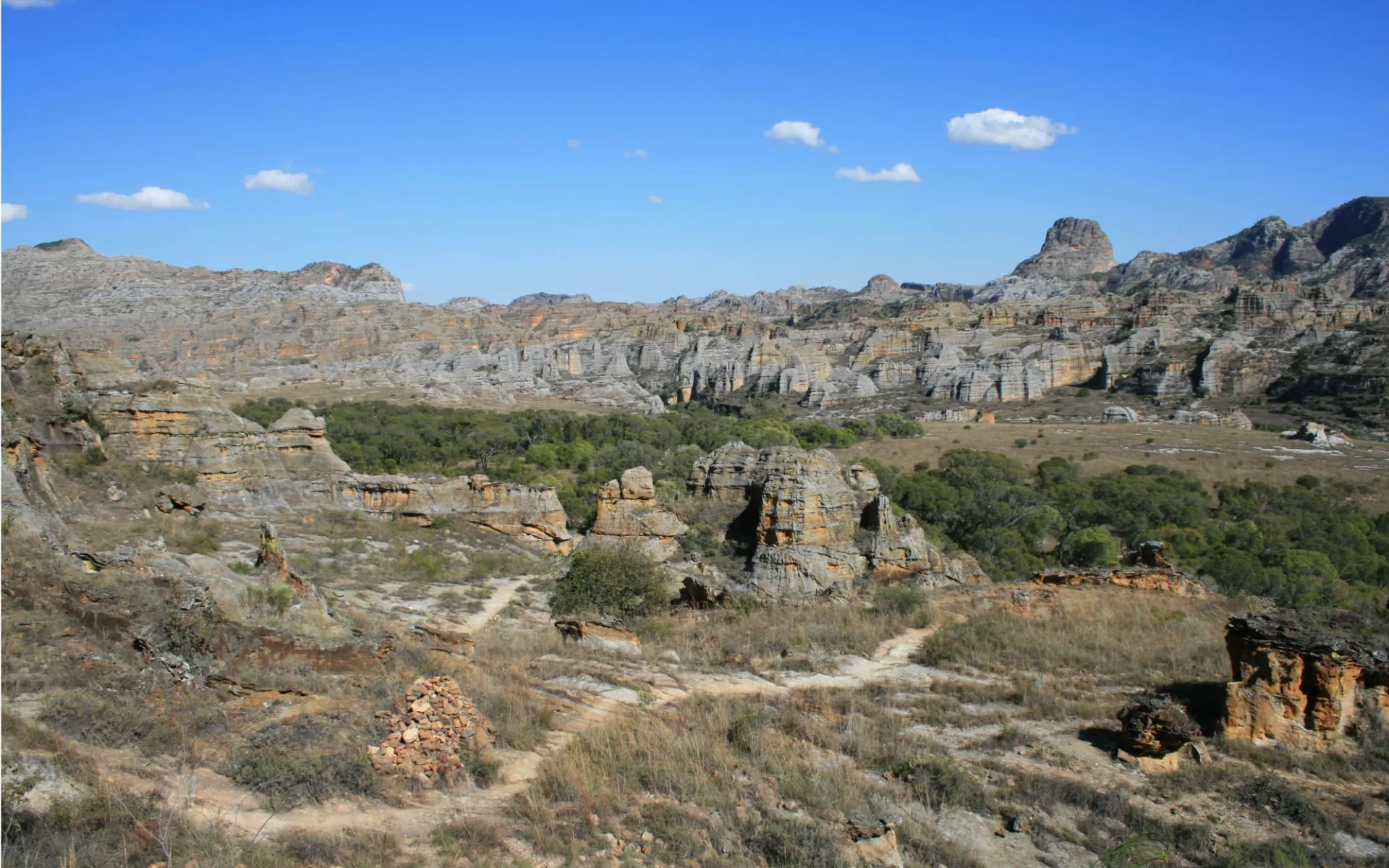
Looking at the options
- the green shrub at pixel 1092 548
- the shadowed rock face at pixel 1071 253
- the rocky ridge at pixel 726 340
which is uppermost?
the shadowed rock face at pixel 1071 253

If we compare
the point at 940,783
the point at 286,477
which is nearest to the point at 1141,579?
the point at 940,783

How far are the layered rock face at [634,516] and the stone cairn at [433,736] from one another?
14733 mm

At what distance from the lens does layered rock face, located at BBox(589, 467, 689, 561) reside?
21.4 meters

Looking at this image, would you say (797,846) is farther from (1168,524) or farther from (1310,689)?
(1168,524)

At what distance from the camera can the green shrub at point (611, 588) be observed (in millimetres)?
13477

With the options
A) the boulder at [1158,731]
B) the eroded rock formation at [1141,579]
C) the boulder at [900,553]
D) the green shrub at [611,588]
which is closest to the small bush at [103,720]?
the boulder at [1158,731]

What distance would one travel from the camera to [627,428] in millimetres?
47000

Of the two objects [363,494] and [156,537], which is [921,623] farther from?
[363,494]

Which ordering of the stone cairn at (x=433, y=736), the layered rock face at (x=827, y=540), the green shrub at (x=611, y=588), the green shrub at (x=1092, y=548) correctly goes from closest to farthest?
the stone cairn at (x=433, y=736)
the green shrub at (x=611, y=588)
the layered rock face at (x=827, y=540)
the green shrub at (x=1092, y=548)

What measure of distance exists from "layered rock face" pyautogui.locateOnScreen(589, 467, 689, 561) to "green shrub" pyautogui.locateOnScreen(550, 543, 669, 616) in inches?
259

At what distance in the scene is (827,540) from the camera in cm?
1897

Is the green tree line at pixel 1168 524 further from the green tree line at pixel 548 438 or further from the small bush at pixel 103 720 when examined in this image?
the small bush at pixel 103 720

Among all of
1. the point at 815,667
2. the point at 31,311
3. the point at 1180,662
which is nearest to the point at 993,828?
the point at 815,667

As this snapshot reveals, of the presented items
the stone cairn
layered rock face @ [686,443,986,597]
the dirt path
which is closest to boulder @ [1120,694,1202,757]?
the dirt path
